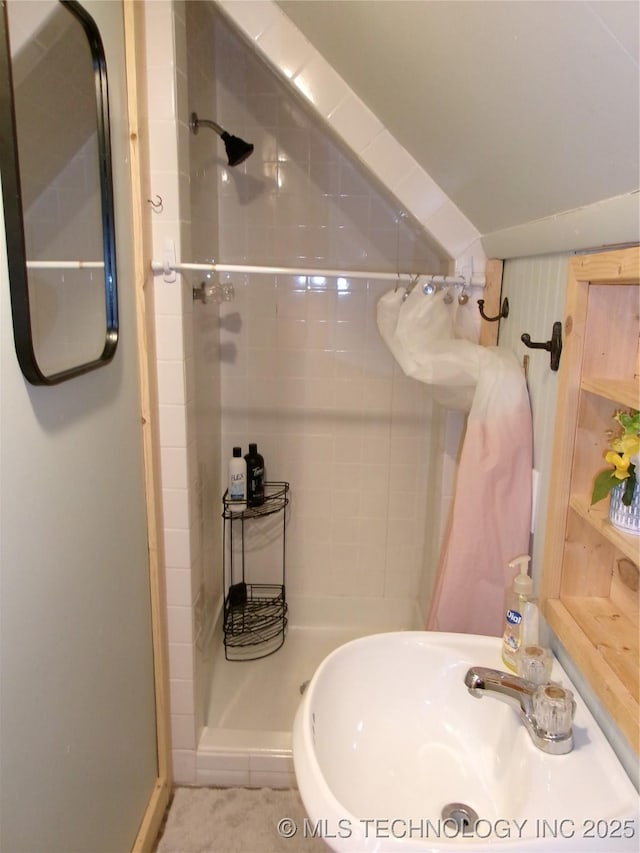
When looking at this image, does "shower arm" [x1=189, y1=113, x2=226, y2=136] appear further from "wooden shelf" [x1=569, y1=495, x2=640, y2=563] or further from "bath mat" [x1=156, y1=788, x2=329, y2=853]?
"bath mat" [x1=156, y1=788, x2=329, y2=853]

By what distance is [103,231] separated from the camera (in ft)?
4.16

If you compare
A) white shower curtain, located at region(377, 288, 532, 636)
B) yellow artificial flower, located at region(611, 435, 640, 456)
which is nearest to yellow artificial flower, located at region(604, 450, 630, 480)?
yellow artificial flower, located at region(611, 435, 640, 456)

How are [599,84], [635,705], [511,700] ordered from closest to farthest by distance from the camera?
1. [599,84]
2. [635,705]
3. [511,700]

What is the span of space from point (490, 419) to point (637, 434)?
46 centimetres

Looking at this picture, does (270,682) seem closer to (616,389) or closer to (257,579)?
(257,579)

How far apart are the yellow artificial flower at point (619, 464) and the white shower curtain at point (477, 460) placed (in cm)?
39

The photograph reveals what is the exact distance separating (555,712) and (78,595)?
89cm

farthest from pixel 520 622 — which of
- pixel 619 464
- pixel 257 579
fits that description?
pixel 257 579

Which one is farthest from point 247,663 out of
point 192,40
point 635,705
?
point 192,40

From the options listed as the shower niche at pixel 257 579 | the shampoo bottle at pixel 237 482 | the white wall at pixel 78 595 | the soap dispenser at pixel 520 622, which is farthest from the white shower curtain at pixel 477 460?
the shower niche at pixel 257 579

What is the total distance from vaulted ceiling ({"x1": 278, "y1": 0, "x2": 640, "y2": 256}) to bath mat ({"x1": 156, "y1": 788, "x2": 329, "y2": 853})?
64.5 inches

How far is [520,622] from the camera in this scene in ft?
3.83

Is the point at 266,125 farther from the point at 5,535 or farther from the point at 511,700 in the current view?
the point at 511,700

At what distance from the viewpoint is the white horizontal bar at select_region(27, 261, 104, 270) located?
0.96 m
